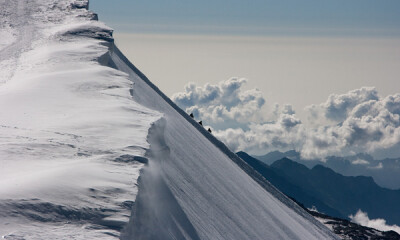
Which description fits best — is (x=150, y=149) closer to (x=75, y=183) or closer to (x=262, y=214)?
(x=75, y=183)

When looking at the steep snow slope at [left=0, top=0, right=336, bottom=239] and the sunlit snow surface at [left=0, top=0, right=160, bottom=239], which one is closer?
the sunlit snow surface at [left=0, top=0, right=160, bottom=239]

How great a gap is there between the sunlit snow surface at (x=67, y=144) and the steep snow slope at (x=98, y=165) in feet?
0.09

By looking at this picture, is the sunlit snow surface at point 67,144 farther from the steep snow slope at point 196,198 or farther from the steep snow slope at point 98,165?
the steep snow slope at point 196,198

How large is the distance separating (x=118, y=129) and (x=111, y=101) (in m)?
4.47

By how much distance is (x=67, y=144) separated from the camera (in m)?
16.6

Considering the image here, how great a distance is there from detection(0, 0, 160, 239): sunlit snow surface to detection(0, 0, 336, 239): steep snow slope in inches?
1.1

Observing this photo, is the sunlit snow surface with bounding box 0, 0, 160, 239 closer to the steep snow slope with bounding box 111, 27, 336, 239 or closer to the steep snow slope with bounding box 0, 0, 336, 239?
the steep snow slope with bounding box 0, 0, 336, 239

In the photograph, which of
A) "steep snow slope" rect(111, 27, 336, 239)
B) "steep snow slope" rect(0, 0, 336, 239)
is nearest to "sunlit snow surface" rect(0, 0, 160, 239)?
"steep snow slope" rect(0, 0, 336, 239)

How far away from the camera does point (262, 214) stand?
28812 mm

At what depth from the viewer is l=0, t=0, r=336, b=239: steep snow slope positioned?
1181 centimetres

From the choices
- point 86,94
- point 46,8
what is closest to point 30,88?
point 86,94

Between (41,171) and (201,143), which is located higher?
(201,143)

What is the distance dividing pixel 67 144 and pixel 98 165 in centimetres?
251

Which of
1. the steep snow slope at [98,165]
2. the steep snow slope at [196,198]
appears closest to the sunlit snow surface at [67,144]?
the steep snow slope at [98,165]
